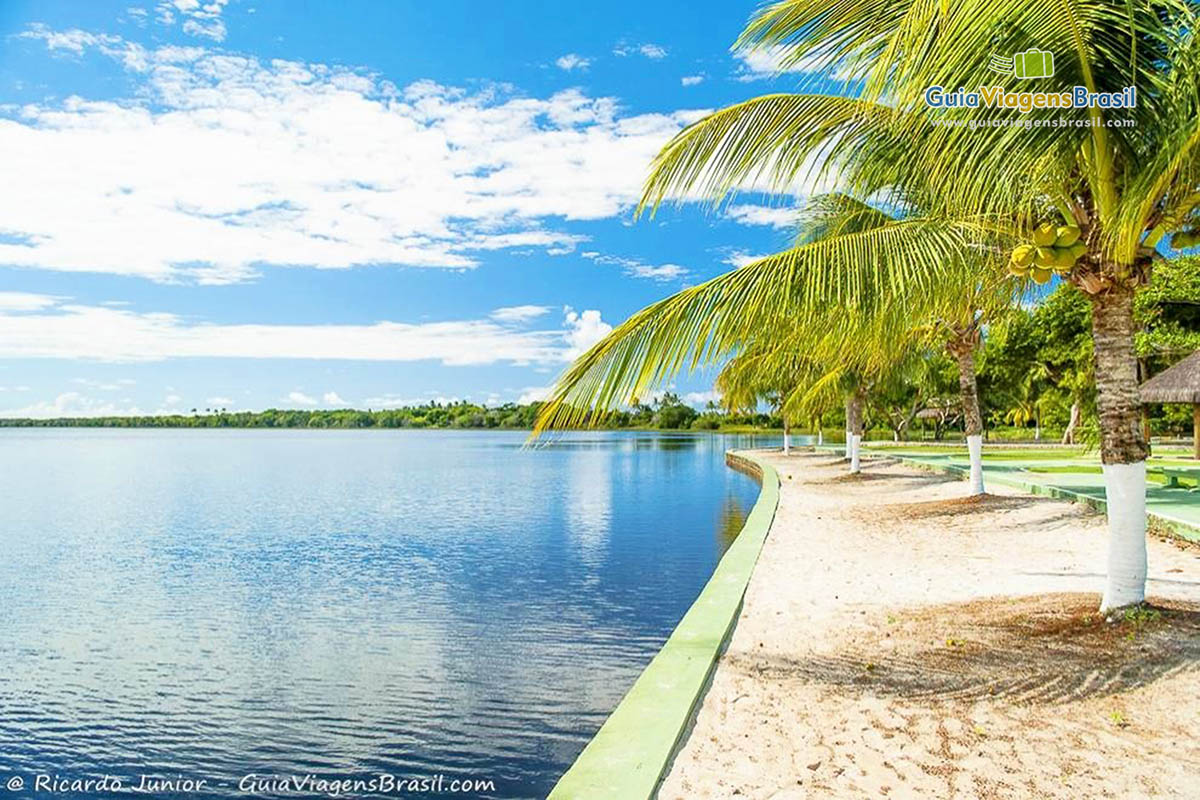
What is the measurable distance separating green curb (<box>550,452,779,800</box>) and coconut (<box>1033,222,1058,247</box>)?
124 inches

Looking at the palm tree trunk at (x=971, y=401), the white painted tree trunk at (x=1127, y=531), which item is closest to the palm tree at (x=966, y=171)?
the white painted tree trunk at (x=1127, y=531)

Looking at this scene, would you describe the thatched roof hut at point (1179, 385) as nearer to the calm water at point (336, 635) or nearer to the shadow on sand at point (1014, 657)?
the calm water at point (336, 635)

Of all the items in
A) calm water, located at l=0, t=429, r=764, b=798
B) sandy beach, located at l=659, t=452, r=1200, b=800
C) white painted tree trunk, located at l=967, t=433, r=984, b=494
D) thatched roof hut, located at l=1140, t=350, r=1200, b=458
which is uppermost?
thatched roof hut, located at l=1140, t=350, r=1200, b=458

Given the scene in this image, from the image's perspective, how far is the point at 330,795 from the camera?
515cm

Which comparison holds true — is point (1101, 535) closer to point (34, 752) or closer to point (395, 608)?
point (395, 608)

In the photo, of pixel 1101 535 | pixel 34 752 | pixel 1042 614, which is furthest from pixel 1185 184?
pixel 34 752

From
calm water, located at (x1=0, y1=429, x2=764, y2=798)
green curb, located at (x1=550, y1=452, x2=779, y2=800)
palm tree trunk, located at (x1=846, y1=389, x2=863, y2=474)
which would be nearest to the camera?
green curb, located at (x1=550, y1=452, x2=779, y2=800)

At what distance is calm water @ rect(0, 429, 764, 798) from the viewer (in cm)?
587

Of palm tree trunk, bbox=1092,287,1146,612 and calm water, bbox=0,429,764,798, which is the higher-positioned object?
palm tree trunk, bbox=1092,287,1146,612

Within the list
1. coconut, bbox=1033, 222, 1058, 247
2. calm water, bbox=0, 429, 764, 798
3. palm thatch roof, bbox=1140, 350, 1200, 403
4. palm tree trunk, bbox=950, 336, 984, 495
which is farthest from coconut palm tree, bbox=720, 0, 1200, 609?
palm thatch roof, bbox=1140, 350, 1200, 403

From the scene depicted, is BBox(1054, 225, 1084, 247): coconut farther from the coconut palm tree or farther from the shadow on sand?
the shadow on sand

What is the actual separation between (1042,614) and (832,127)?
3.80 metres

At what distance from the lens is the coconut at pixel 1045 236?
503 centimetres

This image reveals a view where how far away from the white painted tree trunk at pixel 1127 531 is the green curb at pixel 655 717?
8.29 ft
